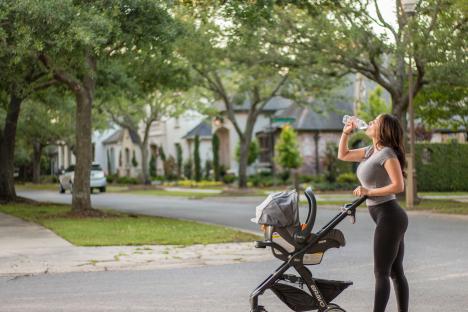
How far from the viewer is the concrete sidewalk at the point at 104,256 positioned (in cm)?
1076

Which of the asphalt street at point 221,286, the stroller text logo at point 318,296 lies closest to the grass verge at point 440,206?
the asphalt street at point 221,286

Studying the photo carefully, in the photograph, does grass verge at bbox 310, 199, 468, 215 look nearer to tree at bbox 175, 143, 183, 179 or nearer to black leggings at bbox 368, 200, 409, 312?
black leggings at bbox 368, 200, 409, 312

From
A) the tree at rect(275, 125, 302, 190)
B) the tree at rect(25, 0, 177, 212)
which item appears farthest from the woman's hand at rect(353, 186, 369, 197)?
the tree at rect(275, 125, 302, 190)

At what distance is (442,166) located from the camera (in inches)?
1366

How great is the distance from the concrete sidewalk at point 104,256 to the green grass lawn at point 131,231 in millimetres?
523

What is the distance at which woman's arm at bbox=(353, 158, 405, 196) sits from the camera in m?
5.97

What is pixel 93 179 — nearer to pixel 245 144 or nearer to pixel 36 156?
pixel 245 144

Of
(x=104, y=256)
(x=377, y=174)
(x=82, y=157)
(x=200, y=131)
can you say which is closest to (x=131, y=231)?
(x=104, y=256)

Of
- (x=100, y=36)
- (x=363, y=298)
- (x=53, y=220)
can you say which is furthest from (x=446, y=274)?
(x=53, y=220)

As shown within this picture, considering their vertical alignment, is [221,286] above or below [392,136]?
below

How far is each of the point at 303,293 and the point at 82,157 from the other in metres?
15.0

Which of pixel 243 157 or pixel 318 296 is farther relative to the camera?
pixel 243 157

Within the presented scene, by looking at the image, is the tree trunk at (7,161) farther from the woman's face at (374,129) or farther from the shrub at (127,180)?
the shrub at (127,180)

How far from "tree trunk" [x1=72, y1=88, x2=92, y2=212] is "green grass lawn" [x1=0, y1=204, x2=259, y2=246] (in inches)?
22.5
